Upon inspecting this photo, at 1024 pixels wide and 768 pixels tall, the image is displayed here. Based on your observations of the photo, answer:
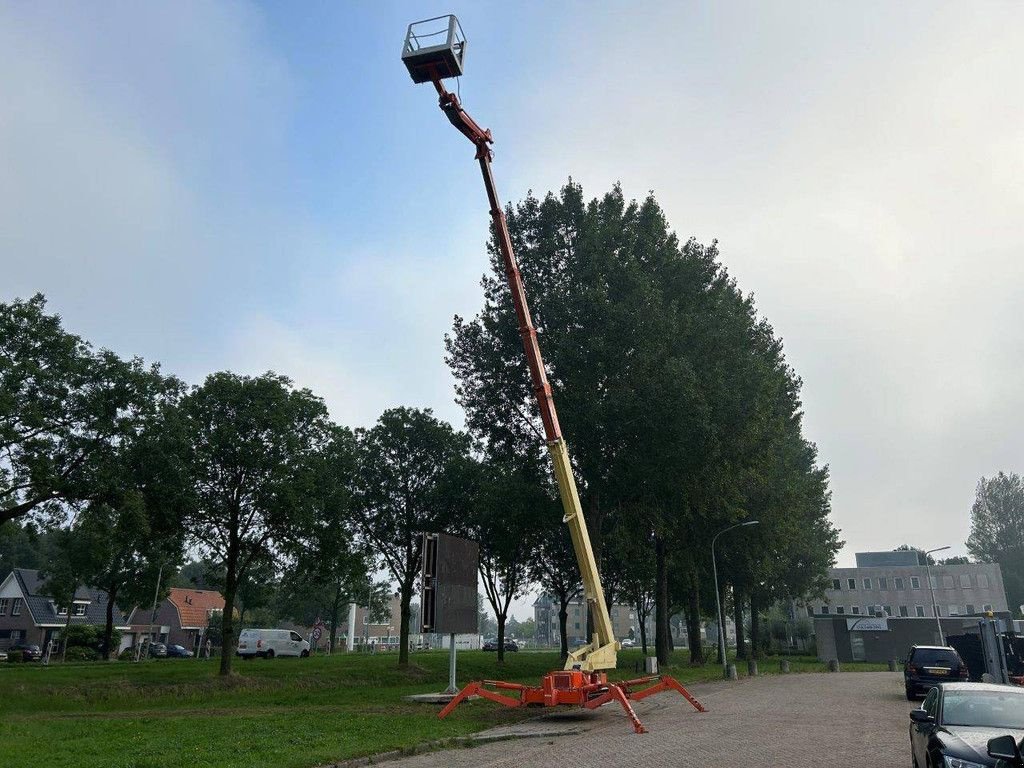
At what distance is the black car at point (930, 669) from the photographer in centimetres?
2209

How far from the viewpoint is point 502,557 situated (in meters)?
39.4

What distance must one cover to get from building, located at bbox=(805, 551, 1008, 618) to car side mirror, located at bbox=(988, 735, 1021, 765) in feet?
328

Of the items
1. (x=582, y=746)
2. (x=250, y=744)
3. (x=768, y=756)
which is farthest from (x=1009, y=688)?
(x=250, y=744)

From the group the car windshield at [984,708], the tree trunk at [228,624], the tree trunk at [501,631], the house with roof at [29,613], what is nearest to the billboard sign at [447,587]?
the tree trunk at [228,624]

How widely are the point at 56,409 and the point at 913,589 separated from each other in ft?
355

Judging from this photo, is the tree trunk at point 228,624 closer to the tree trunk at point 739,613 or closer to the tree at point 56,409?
the tree at point 56,409

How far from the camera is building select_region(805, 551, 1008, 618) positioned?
96.6 meters

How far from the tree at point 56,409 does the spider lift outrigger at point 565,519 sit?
1466 centimetres

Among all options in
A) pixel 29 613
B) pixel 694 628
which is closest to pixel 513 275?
pixel 694 628

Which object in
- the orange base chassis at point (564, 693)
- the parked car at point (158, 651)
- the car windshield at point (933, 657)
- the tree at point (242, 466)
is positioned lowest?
the parked car at point (158, 651)

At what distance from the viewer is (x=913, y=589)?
326 feet

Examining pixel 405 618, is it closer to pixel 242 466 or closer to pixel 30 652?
pixel 242 466

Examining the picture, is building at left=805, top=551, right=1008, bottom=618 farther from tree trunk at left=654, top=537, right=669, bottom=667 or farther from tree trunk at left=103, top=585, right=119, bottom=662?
tree trunk at left=103, top=585, right=119, bottom=662

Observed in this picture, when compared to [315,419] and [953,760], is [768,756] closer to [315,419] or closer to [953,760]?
[953,760]
